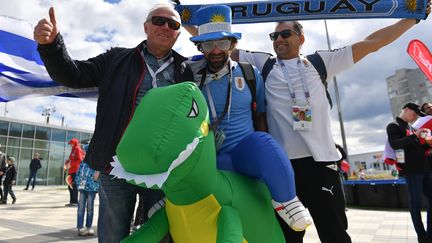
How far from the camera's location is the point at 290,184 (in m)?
1.65

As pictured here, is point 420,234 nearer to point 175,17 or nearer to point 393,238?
point 393,238

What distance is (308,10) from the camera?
3.05 m

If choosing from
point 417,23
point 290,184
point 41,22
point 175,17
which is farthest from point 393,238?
point 41,22

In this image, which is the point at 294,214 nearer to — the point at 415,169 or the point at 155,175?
the point at 155,175

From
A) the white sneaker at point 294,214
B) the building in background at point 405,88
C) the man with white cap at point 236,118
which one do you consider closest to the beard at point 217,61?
the man with white cap at point 236,118

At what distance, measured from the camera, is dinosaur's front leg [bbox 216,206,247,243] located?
4.49 ft

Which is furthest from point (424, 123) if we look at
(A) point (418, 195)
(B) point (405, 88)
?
(B) point (405, 88)

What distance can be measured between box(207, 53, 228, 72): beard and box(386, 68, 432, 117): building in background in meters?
71.3

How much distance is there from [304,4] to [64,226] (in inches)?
241

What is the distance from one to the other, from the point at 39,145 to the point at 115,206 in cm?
2436

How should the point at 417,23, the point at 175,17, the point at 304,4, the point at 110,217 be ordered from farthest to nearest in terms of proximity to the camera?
the point at 304,4
the point at 417,23
the point at 175,17
the point at 110,217

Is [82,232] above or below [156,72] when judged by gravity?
below

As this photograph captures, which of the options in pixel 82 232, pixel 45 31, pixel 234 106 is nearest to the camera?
pixel 45 31

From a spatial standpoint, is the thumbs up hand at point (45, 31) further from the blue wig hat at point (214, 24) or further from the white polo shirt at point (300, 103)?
the white polo shirt at point (300, 103)
